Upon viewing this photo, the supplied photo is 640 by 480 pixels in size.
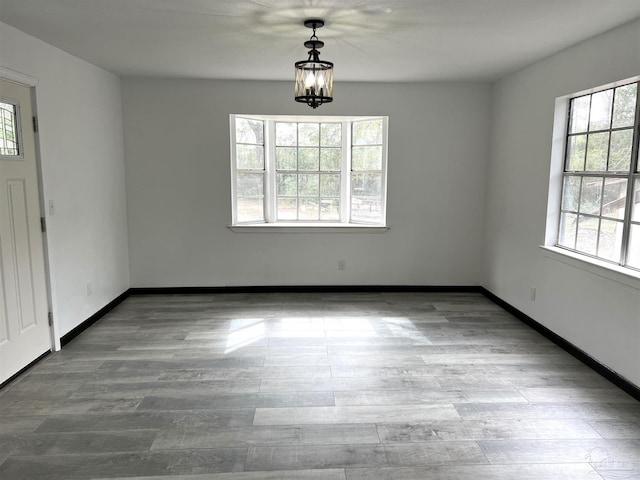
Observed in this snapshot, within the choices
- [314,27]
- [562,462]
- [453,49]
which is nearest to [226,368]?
[562,462]

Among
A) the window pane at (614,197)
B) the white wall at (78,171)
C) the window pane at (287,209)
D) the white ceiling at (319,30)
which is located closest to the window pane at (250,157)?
the window pane at (287,209)

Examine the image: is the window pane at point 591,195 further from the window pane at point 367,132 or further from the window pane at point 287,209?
the window pane at point 287,209

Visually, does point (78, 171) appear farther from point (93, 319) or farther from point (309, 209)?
point (309, 209)

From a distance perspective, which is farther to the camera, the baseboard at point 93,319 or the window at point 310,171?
the window at point 310,171

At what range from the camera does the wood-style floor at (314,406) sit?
217 centimetres

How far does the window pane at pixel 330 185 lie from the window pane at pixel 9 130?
3107 mm

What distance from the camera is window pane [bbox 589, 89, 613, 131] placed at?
3225 millimetres

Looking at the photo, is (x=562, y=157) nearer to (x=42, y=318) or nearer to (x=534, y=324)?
(x=534, y=324)

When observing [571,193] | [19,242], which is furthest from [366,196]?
[19,242]

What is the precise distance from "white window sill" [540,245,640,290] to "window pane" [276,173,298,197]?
2.76 m

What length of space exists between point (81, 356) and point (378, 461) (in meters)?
2.47

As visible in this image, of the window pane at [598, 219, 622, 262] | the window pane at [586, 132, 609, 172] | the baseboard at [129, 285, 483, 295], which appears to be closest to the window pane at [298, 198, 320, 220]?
the baseboard at [129, 285, 483, 295]

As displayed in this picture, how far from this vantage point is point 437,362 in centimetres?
332

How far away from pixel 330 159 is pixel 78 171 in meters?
2.69
